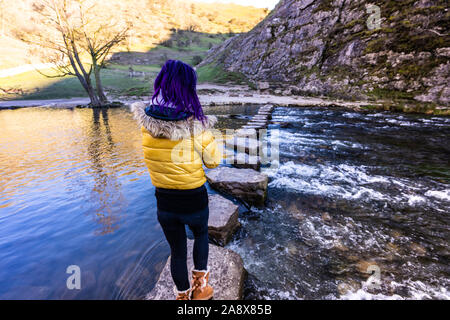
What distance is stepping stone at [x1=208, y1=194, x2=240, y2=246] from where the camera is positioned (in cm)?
370

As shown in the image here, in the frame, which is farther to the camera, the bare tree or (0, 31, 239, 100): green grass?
(0, 31, 239, 100): green grass

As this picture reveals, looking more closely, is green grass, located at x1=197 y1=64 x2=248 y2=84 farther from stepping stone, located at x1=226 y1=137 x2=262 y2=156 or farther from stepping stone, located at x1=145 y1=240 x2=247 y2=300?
stepping stone, located at x1=145 y1=240 x2=247 y2=300

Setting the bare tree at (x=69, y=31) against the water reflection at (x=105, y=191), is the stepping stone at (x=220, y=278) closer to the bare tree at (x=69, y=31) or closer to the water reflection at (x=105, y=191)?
the water reflection at (x=105, y=191)

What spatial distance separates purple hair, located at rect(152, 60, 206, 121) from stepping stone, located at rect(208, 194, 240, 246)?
96.2 inches

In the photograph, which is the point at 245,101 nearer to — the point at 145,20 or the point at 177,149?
the point at 177,149

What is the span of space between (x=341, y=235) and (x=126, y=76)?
49.4 m

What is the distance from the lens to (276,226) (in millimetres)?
4207

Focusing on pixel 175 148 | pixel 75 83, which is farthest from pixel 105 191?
pixel 75 83

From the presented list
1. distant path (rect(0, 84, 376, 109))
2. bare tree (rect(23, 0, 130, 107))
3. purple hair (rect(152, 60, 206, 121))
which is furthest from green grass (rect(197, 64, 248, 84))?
purple hair (rect(152, 60, 206, 121))

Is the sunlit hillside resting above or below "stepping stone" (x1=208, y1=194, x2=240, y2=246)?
above

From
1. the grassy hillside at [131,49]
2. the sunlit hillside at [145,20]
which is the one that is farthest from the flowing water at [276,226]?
the grassy hillside at [131,49]

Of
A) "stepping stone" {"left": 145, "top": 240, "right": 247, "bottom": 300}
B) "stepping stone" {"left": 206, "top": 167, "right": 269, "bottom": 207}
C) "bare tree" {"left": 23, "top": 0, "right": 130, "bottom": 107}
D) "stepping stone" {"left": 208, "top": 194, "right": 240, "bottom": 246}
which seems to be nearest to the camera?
"stepping stone" {"left": 145, "top": 240, "right": 247, "bottom": 300}
